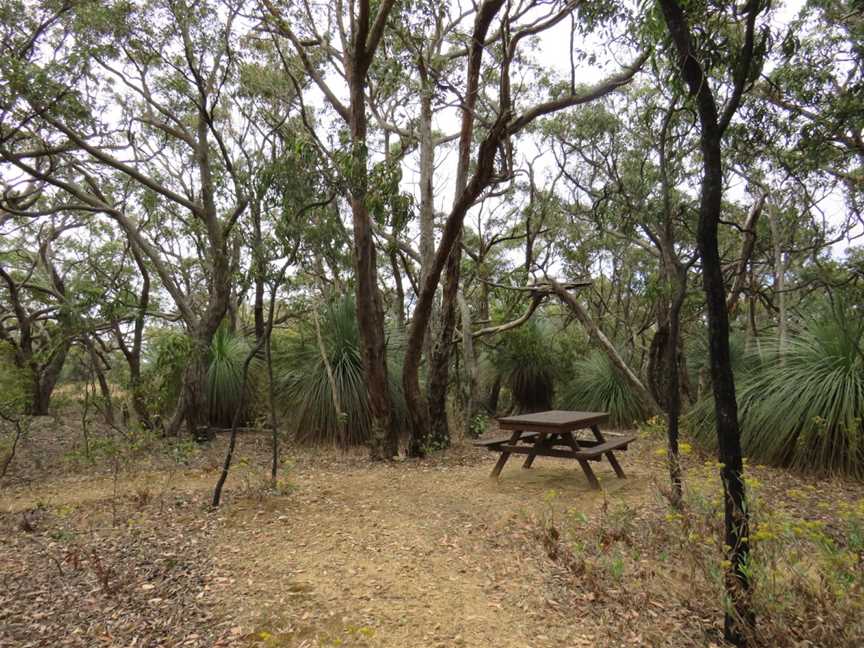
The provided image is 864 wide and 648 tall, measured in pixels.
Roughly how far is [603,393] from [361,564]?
729 centimetres

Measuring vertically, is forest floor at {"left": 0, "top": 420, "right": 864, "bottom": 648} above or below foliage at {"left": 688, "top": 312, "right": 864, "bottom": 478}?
below

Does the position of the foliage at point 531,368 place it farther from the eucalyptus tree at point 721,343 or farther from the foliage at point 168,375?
the eucalyptus tree at point 721,343

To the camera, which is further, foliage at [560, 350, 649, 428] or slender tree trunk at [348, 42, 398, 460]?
foliage at [560, 350, 649, 428]

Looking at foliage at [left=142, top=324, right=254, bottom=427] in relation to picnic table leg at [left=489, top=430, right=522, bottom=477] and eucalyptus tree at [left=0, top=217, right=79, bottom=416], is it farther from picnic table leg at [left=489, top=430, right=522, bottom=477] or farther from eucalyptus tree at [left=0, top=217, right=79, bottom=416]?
picnic table leg at [left=489, top=430, right=522, bottom=477]

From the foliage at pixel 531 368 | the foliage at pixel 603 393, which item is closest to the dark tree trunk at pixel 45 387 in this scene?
the foliage at pixel 531 368

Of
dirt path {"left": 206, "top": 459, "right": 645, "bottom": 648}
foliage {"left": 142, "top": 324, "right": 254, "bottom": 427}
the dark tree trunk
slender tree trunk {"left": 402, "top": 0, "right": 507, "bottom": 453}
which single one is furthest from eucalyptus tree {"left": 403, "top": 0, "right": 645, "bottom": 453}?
the dark tree trunk

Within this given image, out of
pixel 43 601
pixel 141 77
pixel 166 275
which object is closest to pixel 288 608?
pixel 43 601

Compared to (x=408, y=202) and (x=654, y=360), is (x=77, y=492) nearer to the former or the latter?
(x=408, y=202)

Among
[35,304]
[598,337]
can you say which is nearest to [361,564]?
[598,337]

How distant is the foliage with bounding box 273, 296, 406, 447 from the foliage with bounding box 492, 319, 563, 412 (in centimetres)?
310

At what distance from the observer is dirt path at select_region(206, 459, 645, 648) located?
9.33 feet

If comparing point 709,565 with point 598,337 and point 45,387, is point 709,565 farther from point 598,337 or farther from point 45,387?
point 45,387

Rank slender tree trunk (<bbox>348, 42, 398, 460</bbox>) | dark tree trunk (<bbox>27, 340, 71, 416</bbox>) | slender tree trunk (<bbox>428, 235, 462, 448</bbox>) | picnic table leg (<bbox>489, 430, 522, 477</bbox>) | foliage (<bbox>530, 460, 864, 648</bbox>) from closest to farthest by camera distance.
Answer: foliage (<bbox>530, 460, 864, 648</bbox>) < picnic table leg (<bbox>489, 430, 522, 477</bbox>) < slender tree trunk (<bbox>348, 42, 398, 460</bbox>) < slender tree trunk (<bbox>428, 235, 462, 448</bbox>) < dark tree trunk (<bbox>27, 340, 71, 416</bbox>)

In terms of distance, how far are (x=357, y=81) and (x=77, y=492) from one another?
18.2 feet
